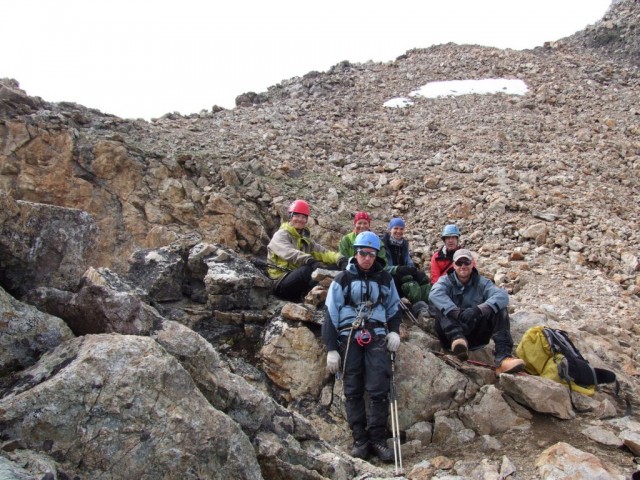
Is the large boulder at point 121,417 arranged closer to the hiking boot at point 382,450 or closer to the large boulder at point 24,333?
the large boulder at point 24,333

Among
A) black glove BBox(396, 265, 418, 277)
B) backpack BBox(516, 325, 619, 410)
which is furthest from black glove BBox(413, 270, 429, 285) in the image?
backpack BBox(516, 325, 619, 410)

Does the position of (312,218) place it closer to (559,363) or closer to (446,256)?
(446,256)

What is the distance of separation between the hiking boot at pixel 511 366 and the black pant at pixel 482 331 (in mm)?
235

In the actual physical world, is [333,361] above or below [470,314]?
below

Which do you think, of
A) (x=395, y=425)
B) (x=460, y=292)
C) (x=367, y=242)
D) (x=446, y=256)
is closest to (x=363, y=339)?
(x=395, y=425)

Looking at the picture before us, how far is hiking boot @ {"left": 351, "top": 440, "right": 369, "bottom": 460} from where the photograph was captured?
239 inches

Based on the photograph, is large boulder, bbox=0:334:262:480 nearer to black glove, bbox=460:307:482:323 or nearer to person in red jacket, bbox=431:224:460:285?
black glove, bbox=460:307:482:323

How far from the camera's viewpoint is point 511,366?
22.8ft

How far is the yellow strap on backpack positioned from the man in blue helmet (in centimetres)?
200

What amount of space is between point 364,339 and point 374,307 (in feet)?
1.62

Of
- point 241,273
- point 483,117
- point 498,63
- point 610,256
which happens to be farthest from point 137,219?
point 498,63

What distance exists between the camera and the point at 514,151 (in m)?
18.7

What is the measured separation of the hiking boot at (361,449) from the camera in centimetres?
606

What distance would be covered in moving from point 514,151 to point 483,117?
14.2 ft
